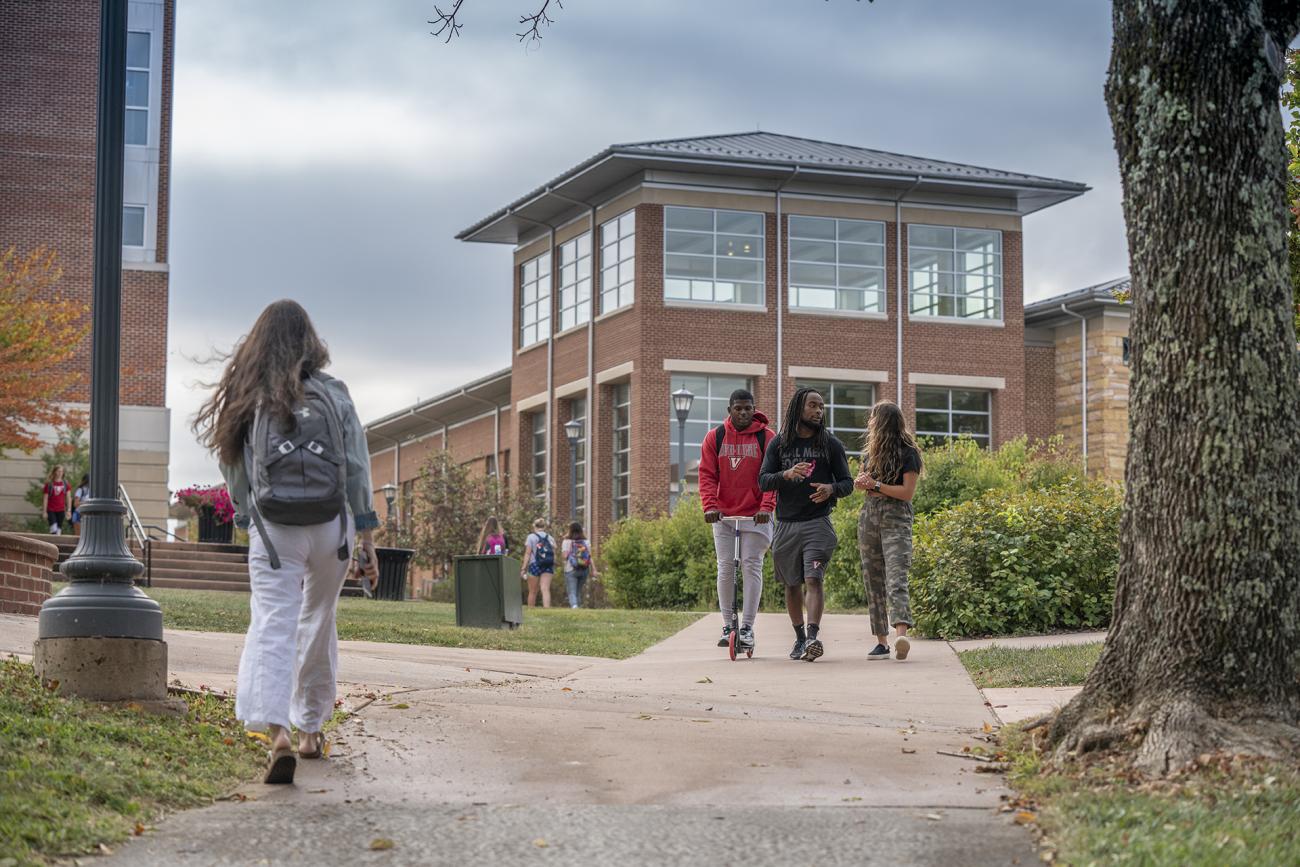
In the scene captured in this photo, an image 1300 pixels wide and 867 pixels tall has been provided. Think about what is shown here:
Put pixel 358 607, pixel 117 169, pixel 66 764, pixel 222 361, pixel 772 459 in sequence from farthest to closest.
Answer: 1. pixel 358 607
2. pixel 772 459
3. pixel 117 169
4. pixel 222 361
5. pixel 66 764

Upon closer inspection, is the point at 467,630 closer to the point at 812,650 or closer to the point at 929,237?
the point at 812,650

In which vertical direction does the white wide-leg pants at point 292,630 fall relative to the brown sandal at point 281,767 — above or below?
above

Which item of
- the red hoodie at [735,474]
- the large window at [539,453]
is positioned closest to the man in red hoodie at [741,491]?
the red hoodie at [735,474]

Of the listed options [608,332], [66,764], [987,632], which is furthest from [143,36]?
[66,764]

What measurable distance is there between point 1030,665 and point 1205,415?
4.72 metres

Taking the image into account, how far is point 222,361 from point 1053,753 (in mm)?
3689

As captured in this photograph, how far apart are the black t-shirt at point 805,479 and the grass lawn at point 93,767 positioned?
4.81 m

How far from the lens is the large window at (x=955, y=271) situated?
39250 mm

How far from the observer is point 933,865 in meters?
4.70

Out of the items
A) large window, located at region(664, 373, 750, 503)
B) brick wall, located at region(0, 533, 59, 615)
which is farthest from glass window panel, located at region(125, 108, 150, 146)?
brick wall, located at region(0, 533, 59, 615)

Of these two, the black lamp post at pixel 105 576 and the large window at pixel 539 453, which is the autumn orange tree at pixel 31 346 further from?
the black lamp post at pixel 105 576

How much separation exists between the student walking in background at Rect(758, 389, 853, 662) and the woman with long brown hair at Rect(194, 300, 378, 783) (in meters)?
5.14

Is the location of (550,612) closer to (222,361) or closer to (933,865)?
(222,361)

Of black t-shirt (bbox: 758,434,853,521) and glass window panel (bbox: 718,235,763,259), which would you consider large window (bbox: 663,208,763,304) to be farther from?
black t-shirt (bbox: 758,434,853,521)
